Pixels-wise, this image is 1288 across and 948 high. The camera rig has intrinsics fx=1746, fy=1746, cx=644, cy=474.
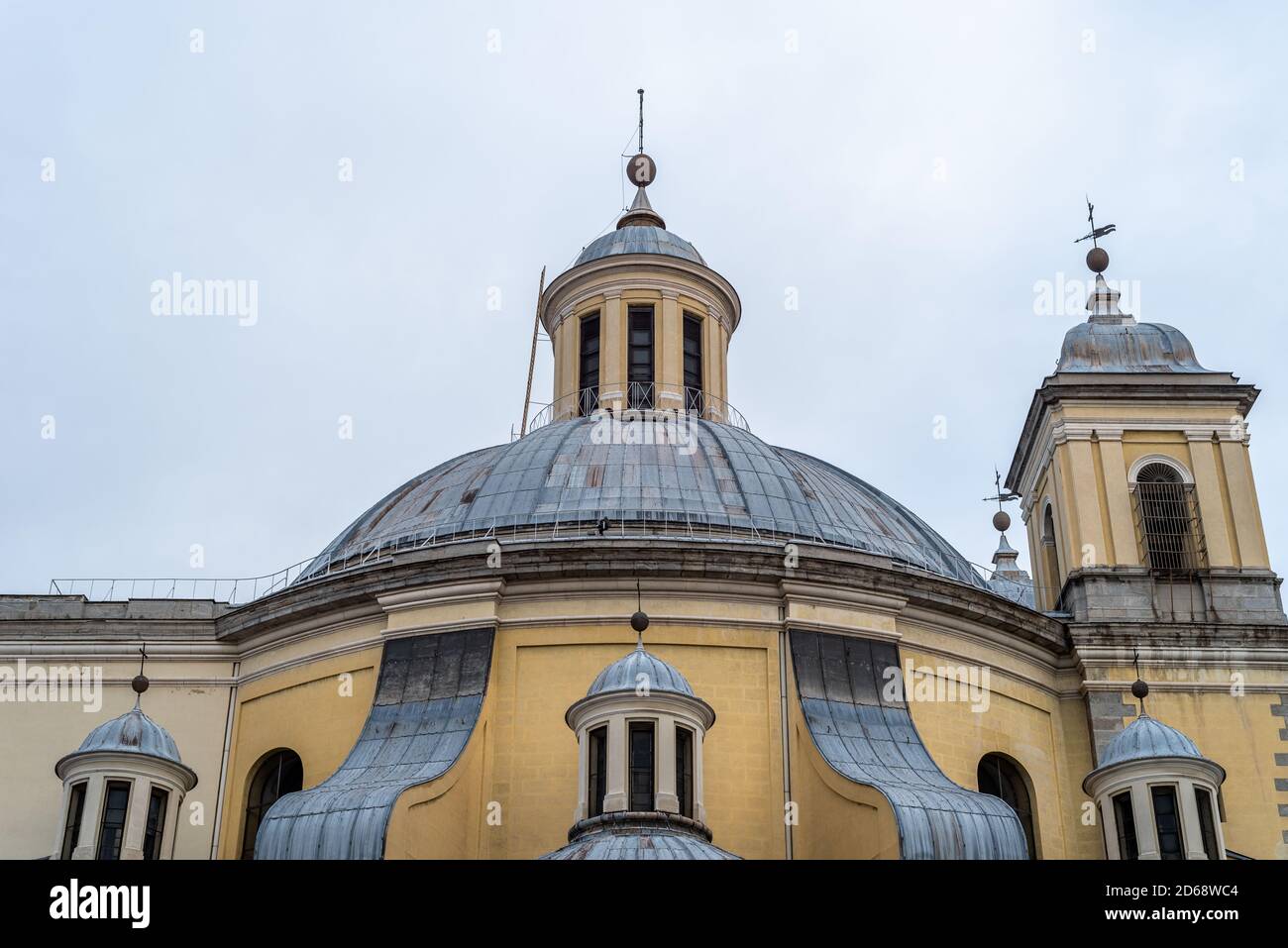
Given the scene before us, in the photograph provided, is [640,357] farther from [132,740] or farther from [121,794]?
[121,794]

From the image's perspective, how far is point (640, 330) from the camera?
35594mm

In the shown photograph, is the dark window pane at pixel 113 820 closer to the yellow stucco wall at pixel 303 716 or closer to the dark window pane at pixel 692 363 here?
the yellow stucco wall at pixel 303 716

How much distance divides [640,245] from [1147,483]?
1145 centimetres

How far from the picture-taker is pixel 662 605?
2641cm

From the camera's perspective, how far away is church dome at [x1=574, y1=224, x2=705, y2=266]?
36188 millimetres

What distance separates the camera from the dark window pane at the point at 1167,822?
24547 millimetres

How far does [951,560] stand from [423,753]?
11013 millimetres

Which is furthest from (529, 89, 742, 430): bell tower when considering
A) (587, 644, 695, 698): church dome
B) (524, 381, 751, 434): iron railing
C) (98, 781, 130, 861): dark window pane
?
(98, 781, 130, 861): dark window pane

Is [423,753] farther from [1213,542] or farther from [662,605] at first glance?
[1213,542]

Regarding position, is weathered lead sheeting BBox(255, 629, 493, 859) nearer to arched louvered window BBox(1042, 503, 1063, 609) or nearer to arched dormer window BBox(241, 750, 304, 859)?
arched dormer window BBox(241, 750, 304, 859)

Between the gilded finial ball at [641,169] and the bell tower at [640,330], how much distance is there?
3.59 metres

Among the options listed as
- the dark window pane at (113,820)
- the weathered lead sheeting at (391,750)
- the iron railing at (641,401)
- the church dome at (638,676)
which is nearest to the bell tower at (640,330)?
the iron railing at (641,401)
